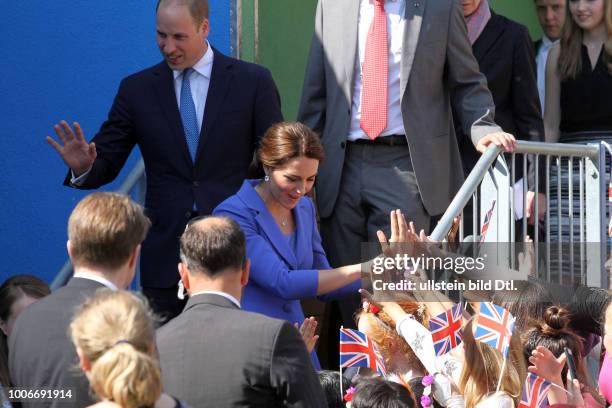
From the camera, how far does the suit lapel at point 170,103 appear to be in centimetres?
560

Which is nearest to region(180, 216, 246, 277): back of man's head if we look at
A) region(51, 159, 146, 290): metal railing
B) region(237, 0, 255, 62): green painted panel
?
region(51, 159, 146, 290): metal railing

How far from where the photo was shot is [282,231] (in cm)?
516

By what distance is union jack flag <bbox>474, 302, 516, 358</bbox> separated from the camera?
4398mm

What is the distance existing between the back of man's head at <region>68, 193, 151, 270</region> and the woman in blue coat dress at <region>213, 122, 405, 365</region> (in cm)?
148

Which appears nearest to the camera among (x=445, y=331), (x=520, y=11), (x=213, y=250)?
(x=213, y=250)

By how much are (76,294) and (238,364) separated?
49cm

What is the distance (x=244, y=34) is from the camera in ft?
22.4

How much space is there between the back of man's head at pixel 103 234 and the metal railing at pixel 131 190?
2360mm

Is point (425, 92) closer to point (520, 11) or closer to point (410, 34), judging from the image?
point (410, 34)

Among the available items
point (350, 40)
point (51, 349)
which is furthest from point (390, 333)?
point (51, 349)

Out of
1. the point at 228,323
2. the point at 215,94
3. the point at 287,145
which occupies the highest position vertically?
the point at 215,94

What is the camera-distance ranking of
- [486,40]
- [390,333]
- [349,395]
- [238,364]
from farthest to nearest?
[486,40], [390,333], [349,395], [238,364]

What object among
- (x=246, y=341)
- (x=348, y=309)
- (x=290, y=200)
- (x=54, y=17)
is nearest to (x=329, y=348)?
(x=348, y=309)

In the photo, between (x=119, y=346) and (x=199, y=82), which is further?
(x=199, y=82)
